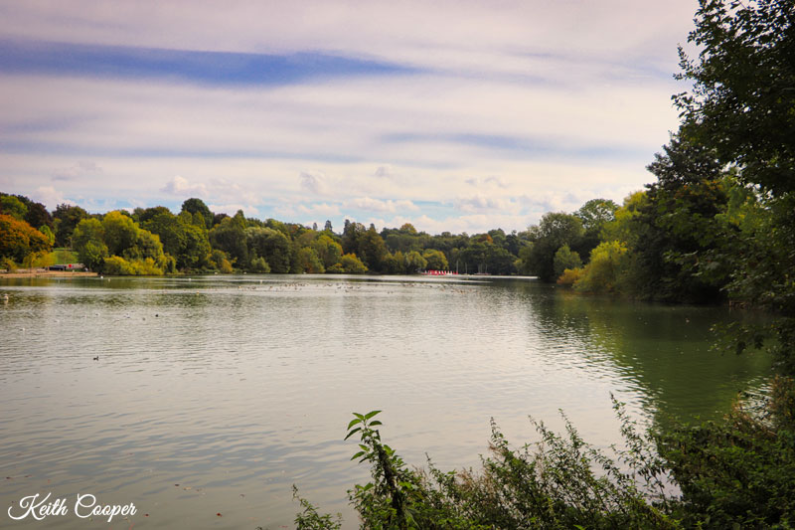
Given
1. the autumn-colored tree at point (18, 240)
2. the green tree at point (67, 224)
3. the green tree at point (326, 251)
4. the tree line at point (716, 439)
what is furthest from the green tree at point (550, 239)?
the green tree at point (67, 224)

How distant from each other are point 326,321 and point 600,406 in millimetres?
22842

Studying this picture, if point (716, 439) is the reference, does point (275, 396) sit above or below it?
below

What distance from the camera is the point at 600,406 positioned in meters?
15.7

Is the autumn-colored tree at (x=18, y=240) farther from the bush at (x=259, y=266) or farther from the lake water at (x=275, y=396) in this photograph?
the lake water at (x=275, y=396)

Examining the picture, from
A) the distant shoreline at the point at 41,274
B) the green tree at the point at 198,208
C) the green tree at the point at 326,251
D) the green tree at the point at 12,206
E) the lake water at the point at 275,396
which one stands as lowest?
the lake water at the point at 275,396

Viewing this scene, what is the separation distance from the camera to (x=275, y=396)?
16.3m

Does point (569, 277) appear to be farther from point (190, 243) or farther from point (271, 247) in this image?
point (271, 247)

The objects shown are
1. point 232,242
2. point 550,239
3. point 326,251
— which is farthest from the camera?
point 326,251

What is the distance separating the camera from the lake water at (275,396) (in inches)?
385

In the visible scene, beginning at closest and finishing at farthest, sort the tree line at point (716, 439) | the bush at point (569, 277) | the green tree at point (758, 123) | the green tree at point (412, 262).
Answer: the tree line at point (716, 439) → the green tree at point (758, 123) → the bush at point (569, 277) → the green tree at point (412, 262)

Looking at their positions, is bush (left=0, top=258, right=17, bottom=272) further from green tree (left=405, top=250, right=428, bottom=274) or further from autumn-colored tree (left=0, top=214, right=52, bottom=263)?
green tree (left=405, top=250, right=428, bottom=274)

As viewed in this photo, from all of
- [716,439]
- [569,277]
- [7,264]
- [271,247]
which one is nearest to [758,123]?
[716,439]

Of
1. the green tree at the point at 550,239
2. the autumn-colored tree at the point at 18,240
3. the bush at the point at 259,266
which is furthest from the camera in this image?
the bush at the point at 259,266

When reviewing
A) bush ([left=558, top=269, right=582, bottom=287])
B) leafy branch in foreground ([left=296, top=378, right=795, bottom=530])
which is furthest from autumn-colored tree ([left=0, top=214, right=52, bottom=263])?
leafy branch in foreground ([left=296, top=378, right=795, bottom=530])
